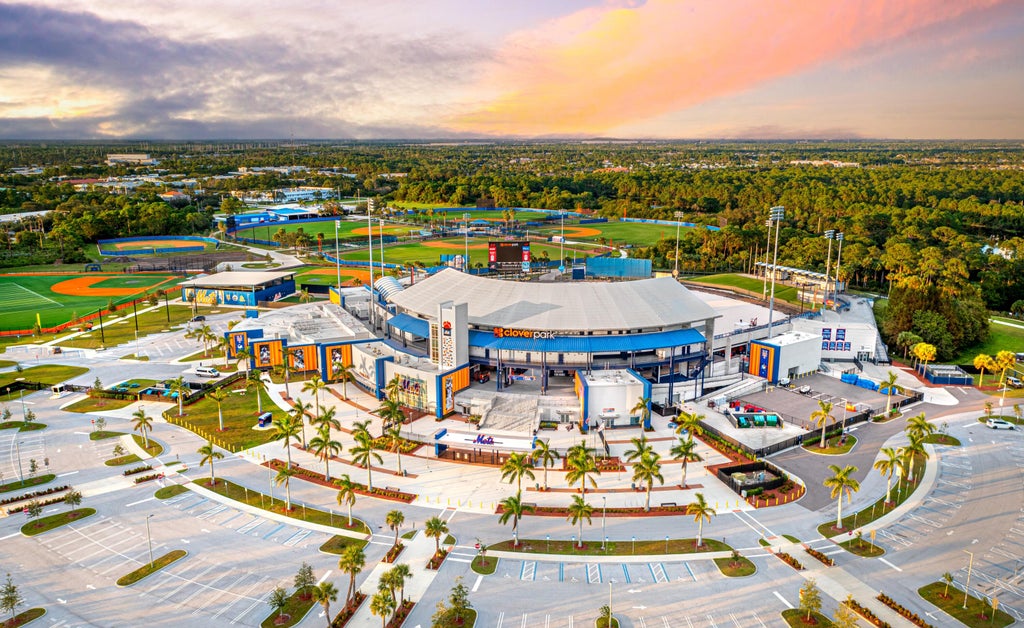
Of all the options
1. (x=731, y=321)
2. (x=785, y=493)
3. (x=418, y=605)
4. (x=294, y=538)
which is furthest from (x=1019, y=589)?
(x=731, y=321)

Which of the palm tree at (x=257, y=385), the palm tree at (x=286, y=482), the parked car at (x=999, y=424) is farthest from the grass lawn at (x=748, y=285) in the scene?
the palm tree at (x=286, y=482)

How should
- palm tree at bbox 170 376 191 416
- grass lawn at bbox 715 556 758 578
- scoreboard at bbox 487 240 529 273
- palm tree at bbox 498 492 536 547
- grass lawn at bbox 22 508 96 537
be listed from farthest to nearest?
scoreboard at bbox 487 240 529 273
palm tree at bbox 170 376 191 416
grass lawn at bbox 22 508 96 537
palm tree at bbox 498 492 536 547
grass lawn at bbox 715 556 758 578

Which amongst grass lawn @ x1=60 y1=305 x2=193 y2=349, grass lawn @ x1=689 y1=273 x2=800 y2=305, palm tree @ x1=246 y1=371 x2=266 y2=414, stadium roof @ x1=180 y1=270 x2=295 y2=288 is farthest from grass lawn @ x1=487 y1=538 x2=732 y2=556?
stadium roof @ x1=180 y1=270 x2=295 y2=288

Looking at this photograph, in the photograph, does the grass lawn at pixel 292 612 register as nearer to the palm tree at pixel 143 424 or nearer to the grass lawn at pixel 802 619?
the grass lawn at pixel 802 619

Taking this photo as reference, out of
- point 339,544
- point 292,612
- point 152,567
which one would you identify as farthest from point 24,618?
point 339,544

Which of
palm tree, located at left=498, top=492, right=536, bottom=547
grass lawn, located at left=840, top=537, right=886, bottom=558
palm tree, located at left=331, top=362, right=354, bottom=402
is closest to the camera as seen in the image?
palm tree, located at left=498, top=492, right=536, bottom=547

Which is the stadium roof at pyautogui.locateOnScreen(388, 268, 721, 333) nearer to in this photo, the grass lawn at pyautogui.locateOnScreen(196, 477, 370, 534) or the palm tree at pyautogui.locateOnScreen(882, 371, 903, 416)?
the palm tree at pyautogui.locateOnScreen(882, 371, 903, 416)
